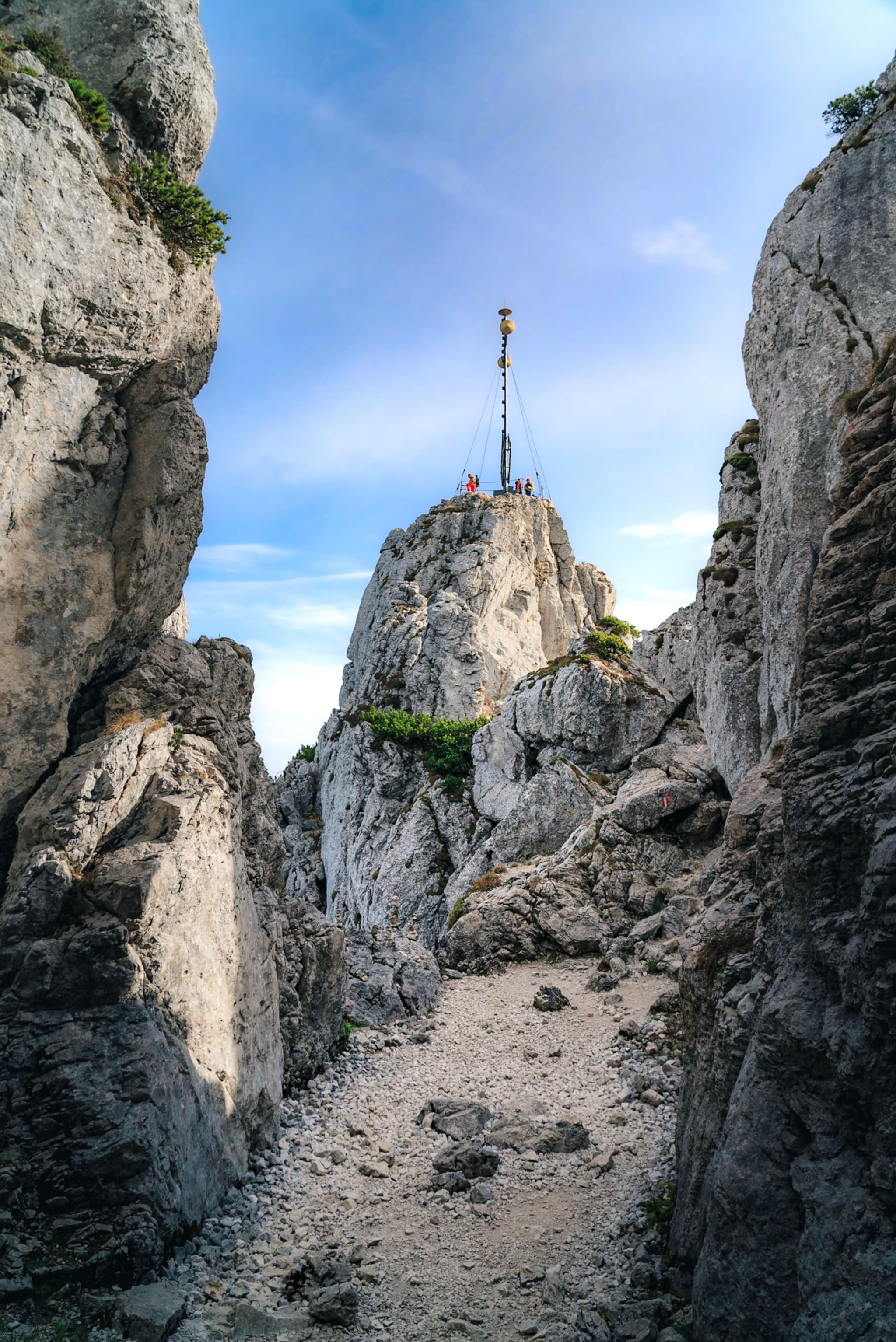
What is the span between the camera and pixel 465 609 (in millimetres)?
58125

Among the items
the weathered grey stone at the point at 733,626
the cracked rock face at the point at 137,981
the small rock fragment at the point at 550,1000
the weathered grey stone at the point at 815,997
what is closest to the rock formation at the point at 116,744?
the cracked rock face at the point at 137,981

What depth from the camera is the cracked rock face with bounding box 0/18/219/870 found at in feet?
38.5

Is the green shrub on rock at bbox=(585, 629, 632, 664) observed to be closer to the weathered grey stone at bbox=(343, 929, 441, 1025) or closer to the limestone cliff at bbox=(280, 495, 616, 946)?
the limestone cliff at bbox=(280, 495, 616, 946)

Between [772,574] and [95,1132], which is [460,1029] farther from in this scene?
[772,574]

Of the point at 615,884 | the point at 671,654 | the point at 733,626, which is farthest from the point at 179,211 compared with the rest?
the point at 671,654

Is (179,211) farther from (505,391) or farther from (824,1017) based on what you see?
(505,391)

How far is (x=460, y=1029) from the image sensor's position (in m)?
20.8

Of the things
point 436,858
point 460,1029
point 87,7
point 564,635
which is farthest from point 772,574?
point 564,635

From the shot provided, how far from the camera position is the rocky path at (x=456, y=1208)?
9047 millimetres

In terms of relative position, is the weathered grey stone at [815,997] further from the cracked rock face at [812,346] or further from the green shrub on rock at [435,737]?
the green shrub on rock at [435,737]

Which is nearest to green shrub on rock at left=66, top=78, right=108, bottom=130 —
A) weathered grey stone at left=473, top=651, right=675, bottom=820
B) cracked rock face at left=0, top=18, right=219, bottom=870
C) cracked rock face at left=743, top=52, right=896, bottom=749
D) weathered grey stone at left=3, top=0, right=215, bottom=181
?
cracked rock face at left=0, top=18, right=219, bottom=870

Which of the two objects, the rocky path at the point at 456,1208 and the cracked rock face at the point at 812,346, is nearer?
the rocky path at the point at 456,1208

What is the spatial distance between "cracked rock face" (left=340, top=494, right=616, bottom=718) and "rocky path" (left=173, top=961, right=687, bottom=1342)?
35461mm

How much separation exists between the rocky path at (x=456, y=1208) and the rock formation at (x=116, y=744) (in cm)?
90
